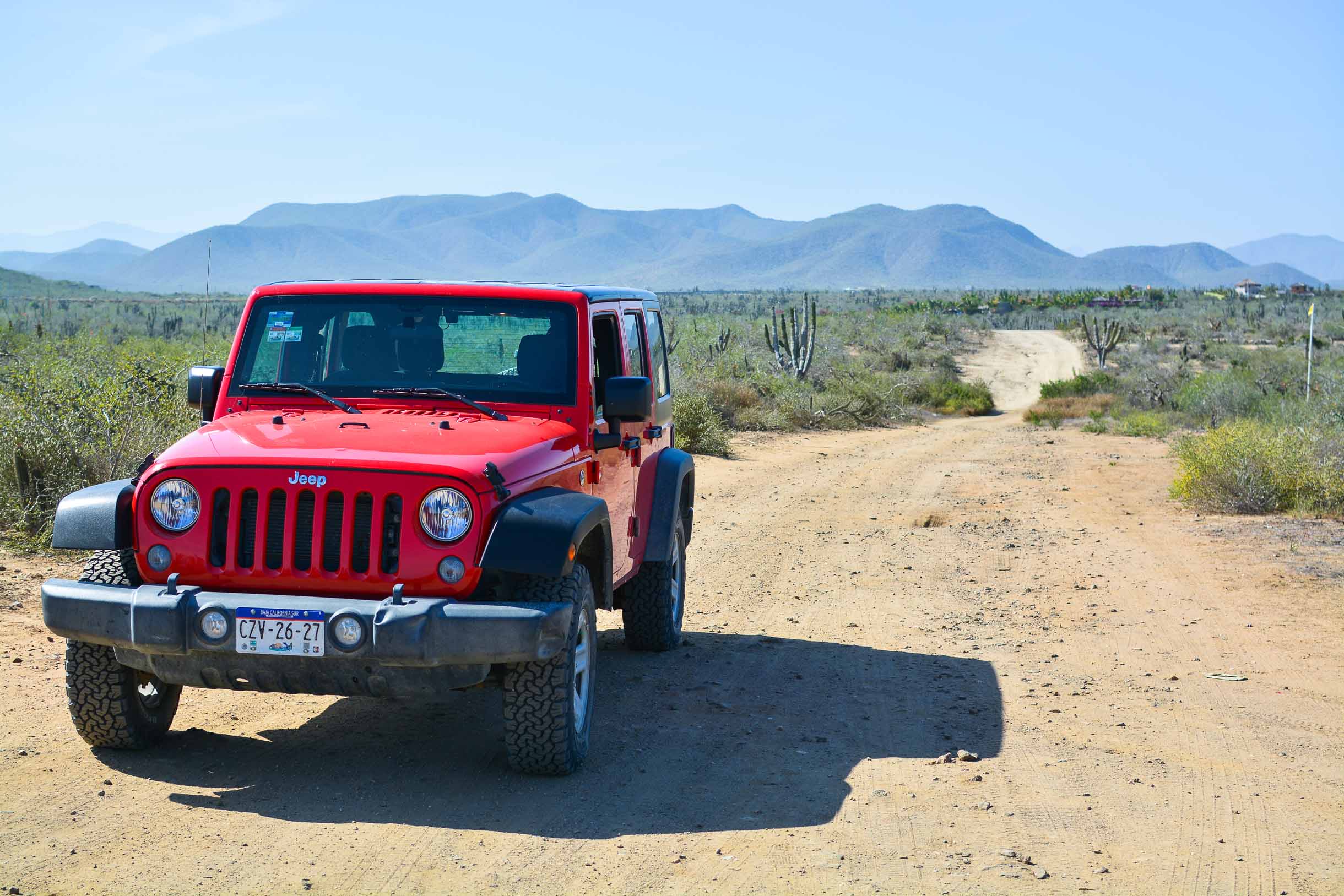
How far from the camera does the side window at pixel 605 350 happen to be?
6297 millimetres

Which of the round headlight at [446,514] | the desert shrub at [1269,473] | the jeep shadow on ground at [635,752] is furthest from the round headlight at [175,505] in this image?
the desert shrub at [1269,473]

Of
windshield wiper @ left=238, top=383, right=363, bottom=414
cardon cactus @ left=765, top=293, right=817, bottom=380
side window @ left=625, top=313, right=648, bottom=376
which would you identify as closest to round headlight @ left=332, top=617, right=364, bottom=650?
windshield wiper @ left=238, top=383, right=363, bottom=414

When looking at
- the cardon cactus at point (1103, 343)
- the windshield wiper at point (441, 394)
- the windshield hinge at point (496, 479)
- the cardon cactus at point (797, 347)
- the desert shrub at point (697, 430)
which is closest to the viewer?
the windshield hinge at point (496, 479)

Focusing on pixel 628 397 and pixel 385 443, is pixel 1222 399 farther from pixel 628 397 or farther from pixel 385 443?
pixel 385 443

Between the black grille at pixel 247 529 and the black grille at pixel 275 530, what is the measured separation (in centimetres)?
6

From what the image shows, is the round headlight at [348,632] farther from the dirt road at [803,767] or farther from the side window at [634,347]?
the side window at [634,347]

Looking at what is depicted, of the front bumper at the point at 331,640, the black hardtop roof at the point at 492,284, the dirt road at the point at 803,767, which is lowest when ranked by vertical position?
the dirt road at the point at 803,767

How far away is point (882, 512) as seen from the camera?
1393cm

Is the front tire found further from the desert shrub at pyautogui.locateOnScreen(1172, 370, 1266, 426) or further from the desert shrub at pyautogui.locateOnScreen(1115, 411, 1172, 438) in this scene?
the desert shrub at pyautogui.locateOnScreen(1115, 411, 1172, 438)

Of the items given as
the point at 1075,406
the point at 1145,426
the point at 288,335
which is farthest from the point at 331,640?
the point at 1075,406

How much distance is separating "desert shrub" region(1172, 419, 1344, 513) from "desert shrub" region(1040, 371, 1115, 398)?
66.3 ft

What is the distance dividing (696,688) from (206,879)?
308 cm

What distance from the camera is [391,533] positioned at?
15.5 feet

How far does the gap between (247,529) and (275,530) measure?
122 mm
